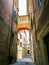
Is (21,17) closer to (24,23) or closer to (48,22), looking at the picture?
(24,23)

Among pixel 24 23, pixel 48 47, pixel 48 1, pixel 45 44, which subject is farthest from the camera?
pixel 24 23

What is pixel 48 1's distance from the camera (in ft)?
11.5

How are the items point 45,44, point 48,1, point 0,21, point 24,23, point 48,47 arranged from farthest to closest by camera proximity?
point 24,23
point 0,21
point 45,44
point 48,47
point 48,1

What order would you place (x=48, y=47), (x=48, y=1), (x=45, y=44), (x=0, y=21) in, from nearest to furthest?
(x=48, y=1) → (x=48, y=47) → (x=45, y=44) → (x=0, y=21)

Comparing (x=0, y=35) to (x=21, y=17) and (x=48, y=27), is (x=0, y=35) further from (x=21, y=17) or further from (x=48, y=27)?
(x=21, y=17)

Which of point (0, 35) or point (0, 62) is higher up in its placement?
point (0, 35)

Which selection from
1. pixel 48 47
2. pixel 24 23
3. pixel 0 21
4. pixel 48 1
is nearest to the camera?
pixel 48 1

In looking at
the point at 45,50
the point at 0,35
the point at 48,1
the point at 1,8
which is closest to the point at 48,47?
the point at 45,50

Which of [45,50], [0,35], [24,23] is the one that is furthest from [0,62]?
[24,23]

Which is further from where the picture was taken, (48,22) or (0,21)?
(0,21)

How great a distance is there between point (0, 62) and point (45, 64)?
7.59 ft

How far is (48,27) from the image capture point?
362 centimetres

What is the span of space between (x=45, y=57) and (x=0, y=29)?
2.56 m

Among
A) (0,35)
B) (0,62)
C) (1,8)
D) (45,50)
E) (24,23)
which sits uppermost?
(24,23)
